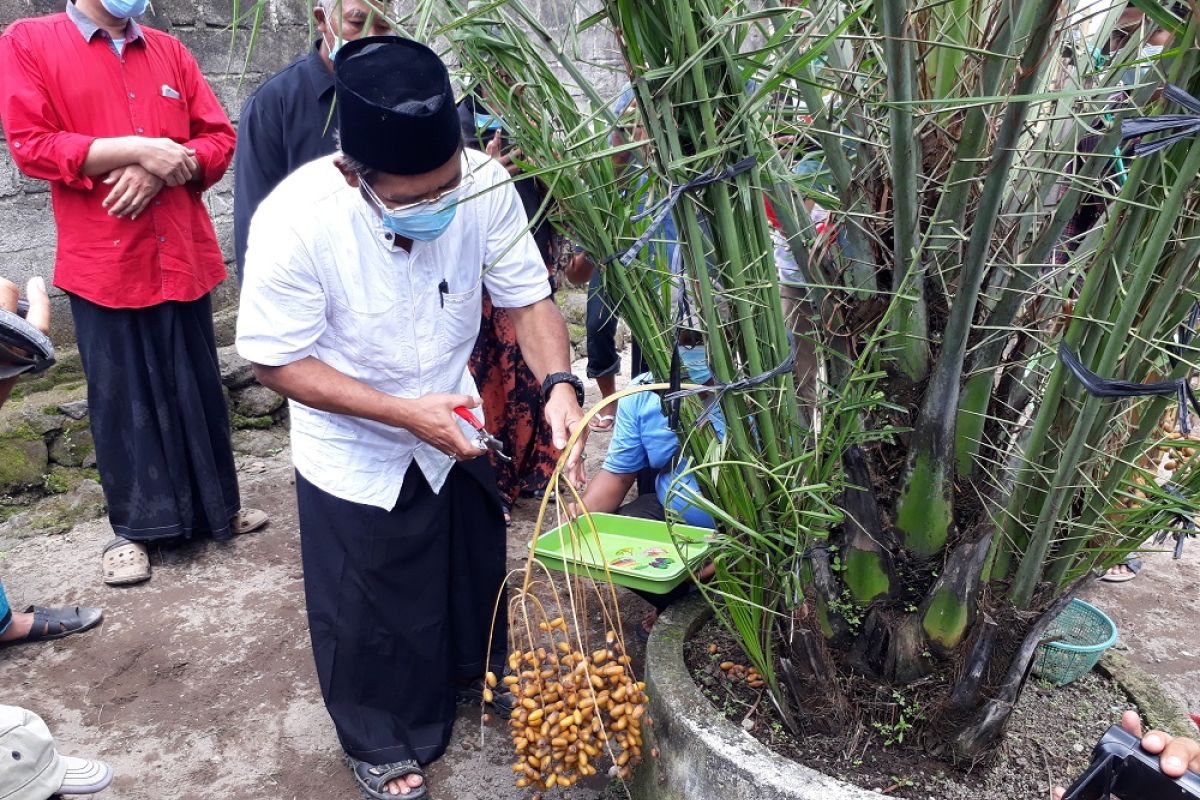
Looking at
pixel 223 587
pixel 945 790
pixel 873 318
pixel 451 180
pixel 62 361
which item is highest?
pixel 451 180

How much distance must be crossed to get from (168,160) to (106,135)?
0.84 ft

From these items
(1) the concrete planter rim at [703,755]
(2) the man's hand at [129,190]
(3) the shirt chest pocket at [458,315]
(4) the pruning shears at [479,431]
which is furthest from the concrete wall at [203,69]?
(1) the concrete planter rim at [703,755]

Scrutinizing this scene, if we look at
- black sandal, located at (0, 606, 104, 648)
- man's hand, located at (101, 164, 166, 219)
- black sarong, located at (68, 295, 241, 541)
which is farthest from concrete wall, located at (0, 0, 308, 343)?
black sandal, located at (0, 606, 104, 648)

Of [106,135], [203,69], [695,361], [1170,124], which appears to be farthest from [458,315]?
[203,69]

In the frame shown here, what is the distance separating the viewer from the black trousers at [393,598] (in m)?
2.56

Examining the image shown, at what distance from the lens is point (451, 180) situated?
223 cm

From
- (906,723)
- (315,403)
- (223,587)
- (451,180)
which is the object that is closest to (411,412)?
(315,403)

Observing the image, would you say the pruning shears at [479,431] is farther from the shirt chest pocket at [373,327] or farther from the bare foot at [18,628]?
the bare foot at [18,628]

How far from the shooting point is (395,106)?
2070 mm

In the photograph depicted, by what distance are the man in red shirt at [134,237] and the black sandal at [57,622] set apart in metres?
0.25

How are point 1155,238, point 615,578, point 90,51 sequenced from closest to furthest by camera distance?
point 1155,238
point 615,578
point 90,51

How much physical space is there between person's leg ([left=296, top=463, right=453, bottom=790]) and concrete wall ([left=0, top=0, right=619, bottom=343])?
2.08 meters

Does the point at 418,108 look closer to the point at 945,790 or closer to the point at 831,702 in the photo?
the point at 831,702

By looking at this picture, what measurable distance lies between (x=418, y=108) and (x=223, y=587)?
2346mm
